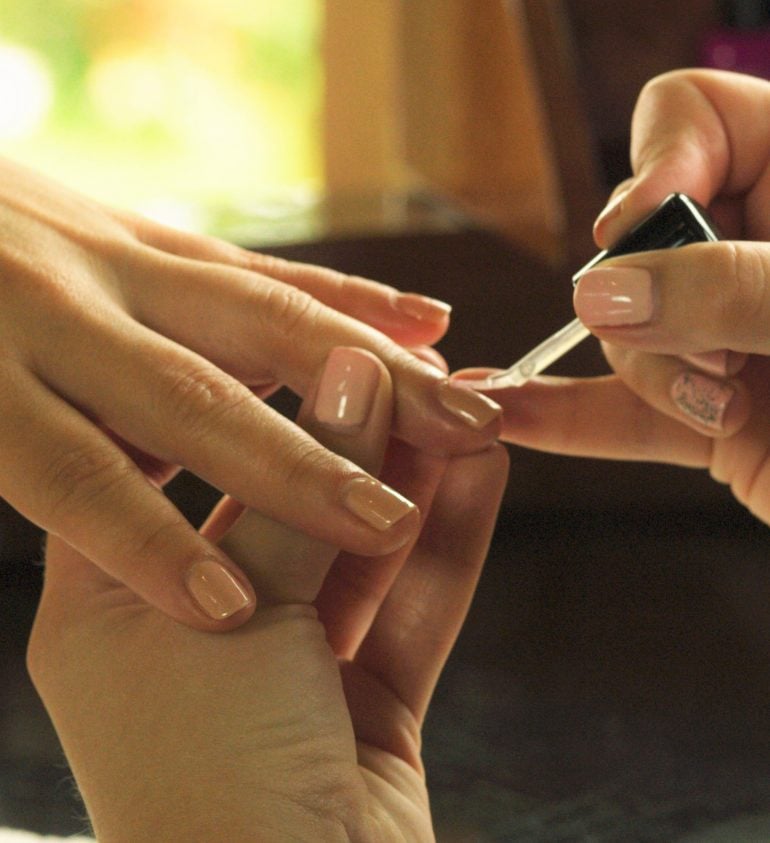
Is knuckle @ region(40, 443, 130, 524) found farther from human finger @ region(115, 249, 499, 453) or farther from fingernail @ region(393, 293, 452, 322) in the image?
fingernail @ region(393, 293, 452, 322)

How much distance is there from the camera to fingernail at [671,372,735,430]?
0.65 metres

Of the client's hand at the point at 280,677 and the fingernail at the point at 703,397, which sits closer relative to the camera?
the client's hand at the point at 280,677

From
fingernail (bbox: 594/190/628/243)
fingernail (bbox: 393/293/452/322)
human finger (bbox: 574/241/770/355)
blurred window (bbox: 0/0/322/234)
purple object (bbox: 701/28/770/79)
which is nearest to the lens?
human finger (bbox: 574/241/770/355)

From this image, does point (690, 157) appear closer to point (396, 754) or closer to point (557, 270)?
point (396, 754)

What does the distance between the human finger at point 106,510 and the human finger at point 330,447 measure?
1.1 inches

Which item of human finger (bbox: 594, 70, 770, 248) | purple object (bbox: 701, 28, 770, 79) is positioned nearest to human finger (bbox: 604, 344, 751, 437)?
human finger (bbox: 594, 70, 770, 248)

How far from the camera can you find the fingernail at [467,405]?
59 centimetres

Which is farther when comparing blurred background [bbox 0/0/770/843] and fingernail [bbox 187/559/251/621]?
blurred background [bbox 0/0/770/843]

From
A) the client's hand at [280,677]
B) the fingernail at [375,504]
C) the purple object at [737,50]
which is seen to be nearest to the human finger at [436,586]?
the client's hand at [280,677]

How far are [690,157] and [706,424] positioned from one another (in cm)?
16

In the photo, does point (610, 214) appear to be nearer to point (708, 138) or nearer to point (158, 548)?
point (708, 138)

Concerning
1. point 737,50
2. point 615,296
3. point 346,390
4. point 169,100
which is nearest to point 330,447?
point 346,390

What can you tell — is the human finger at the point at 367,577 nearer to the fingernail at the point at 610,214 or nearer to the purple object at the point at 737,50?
the fingernail at the point at 610,214

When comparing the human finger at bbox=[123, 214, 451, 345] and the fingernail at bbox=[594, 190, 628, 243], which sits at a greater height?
the fingernail at bbox=[594, 190, 628, 243]
